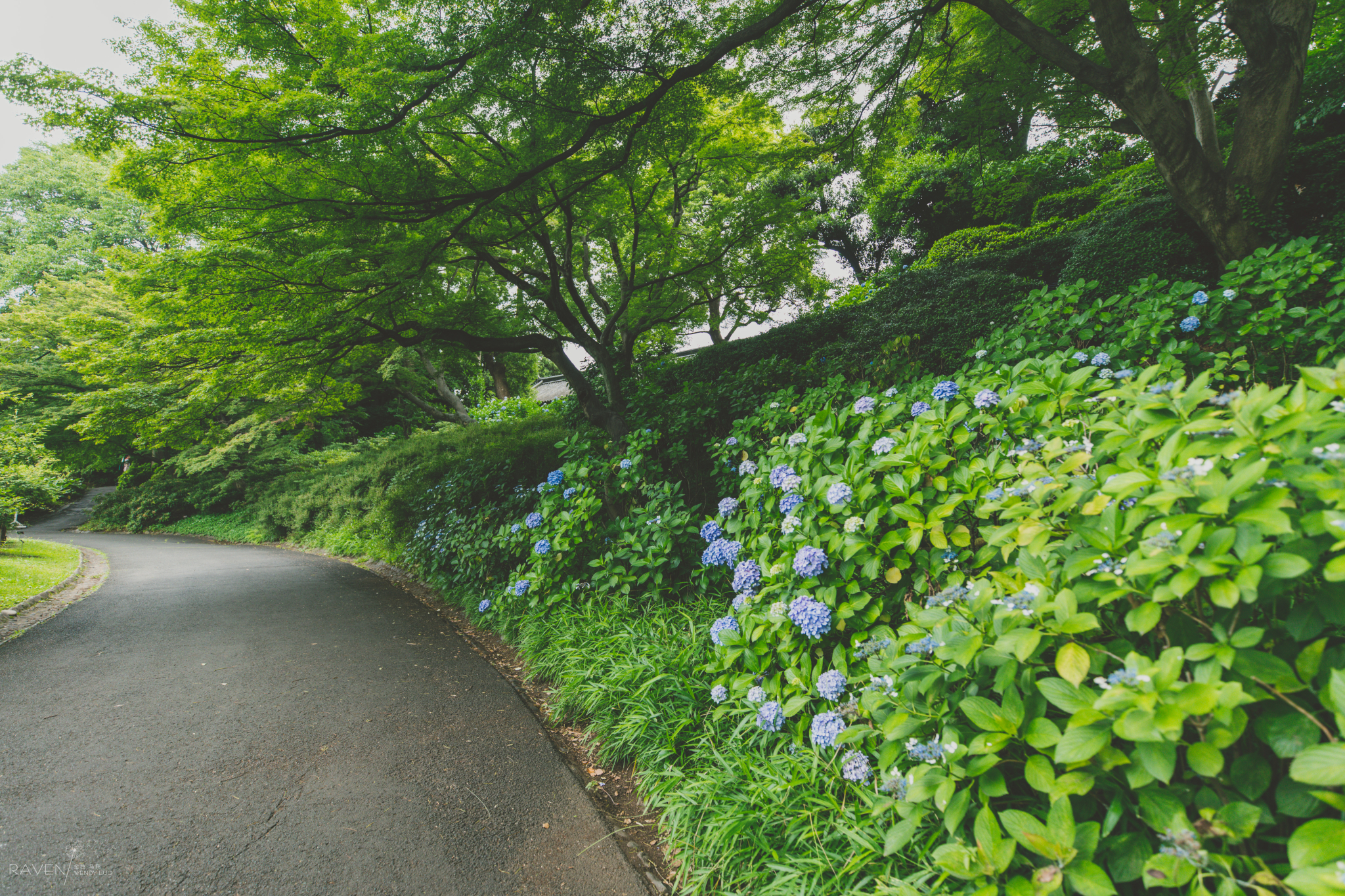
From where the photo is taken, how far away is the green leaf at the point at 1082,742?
40.4 inches

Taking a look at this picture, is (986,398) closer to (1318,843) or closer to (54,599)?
(1318,843)

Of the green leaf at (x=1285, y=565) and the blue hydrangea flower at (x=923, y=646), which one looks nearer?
the green leaf at (x=1285, y=565)

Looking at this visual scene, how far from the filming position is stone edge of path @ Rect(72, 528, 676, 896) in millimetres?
2086

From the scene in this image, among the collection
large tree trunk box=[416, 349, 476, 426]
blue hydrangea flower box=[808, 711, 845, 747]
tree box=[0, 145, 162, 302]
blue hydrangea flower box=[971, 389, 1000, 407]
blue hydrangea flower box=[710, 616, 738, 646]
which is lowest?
blue hydrangea flower box=[808, 711, 845, 747]

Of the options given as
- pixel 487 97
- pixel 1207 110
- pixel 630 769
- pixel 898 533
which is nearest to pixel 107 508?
pixel 487 97

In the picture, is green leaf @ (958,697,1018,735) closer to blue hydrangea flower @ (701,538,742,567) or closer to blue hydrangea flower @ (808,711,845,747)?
blue hydrangea flower @ (808,711,845,747)

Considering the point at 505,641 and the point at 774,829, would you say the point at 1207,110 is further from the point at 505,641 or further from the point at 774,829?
the point at 505,641

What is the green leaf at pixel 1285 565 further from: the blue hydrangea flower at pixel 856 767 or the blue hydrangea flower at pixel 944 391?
the blue hydrangea flower at pixel 944 391

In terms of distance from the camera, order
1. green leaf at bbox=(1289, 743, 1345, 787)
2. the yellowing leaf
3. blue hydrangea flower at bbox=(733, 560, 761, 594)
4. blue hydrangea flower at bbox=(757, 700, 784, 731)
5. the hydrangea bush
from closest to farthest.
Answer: green leaf at bbox=(1289, 743, 1345, 787) < the hydrangea bush < the yellowing leaf < blue hydrangea flower at bbox=(757, 700, 784, 731) < blue hydrangea flower at bbox=(733, 560, 761, 594)

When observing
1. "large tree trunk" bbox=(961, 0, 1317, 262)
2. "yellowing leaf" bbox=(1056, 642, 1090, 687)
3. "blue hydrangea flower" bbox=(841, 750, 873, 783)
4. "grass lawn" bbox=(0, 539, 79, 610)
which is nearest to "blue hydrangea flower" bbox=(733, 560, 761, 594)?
"blue hydrangea flower" bbox=(841, 750, 873, 783)

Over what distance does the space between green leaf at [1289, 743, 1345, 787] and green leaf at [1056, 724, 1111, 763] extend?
0.25m

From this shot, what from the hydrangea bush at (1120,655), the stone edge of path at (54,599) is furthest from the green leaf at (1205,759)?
the stone edge of path at (54,599)

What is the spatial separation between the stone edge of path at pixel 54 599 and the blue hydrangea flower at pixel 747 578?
255 inches

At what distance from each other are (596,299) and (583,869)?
841 cm
